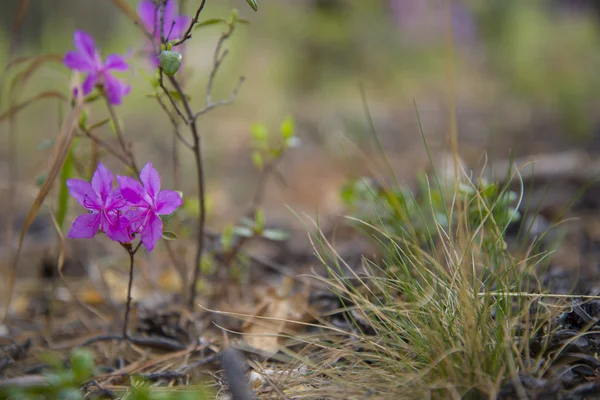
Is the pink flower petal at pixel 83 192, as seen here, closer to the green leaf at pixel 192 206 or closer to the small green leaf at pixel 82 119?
the small green leaf at pixel 82 119

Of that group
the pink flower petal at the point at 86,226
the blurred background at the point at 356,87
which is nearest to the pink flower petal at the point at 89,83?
the pink flower petal at the point at 86,226

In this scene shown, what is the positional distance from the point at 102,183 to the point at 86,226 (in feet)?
0.33

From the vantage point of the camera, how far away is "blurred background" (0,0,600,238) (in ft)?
13.1

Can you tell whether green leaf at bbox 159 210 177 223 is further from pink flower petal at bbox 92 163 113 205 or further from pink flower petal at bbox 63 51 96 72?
pink flower petal at bbox 63 51 96 72

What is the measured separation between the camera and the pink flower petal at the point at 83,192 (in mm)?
1186

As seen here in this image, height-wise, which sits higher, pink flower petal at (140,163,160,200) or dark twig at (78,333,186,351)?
pink flower petal at (140,163,160,200)

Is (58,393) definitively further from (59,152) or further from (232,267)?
(232,267)

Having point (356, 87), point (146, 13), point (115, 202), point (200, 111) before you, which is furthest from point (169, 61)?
point (356, 87)

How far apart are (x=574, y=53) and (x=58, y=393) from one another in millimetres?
5961

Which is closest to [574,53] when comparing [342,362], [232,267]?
[232,267]

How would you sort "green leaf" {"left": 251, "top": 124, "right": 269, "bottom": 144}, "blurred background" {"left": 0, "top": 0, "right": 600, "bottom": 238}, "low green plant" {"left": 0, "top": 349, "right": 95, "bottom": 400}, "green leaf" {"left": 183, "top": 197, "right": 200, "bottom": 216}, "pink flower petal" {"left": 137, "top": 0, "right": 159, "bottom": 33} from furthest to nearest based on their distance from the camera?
"blurred background" {"left": 0, "top": 0, "right": 600, "bottom": 238}
"green leaf" {"left": 183, "top": 197, "right": 200, "bottom": 216}
"green leaf" {"left": 251, "top": 124, "right": 269, "bottom": 144}
"pink flower petal" {"left": 137, "top": 0, "right": 159, "bottom": 33}
"low green plant" {"left": 0, "top": 349, "right": 95, "bottom": 400}

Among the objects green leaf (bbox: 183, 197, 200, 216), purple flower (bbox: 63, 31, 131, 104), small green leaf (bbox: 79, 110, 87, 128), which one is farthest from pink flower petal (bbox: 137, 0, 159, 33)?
green leaf (bbox: 183, 197, 200, 216)

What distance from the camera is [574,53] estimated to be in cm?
568

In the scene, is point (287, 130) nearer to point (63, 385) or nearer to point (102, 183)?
point (102, 183)
